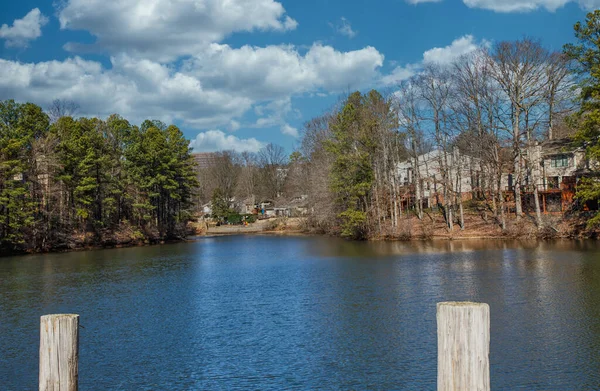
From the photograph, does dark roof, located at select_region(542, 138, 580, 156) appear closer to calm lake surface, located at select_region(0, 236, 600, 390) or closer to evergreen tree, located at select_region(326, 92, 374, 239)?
evergreen tree, located at select_region(326, 92, 374, 239)

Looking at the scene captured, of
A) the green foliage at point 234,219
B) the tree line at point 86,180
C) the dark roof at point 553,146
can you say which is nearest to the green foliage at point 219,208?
the green foliage at point 234,219

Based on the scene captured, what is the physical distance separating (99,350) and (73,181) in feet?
150

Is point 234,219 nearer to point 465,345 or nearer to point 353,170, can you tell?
point 353,170

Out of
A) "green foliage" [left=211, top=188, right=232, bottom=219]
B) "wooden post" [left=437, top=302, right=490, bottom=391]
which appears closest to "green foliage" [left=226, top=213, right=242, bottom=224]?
"green foliage" [left=211, top=188, right=232, bottom=219]

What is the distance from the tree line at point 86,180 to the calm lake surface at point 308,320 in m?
14.8

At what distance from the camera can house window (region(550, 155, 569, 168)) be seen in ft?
192

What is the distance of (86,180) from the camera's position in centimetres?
5834

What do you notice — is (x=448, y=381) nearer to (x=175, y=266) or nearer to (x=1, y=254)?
(x=175, y=266)

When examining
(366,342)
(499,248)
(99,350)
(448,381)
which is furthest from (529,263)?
(448,381)

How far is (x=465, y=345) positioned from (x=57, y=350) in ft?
15.5

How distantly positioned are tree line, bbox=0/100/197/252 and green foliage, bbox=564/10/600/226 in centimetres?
4532

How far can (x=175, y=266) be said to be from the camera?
133ft

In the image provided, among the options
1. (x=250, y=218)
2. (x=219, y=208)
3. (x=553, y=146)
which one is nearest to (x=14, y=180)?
(x=553, y=146)

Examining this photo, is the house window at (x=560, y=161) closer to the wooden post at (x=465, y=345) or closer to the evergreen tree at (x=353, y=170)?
the evergreen tree at (x=353, y=170)
